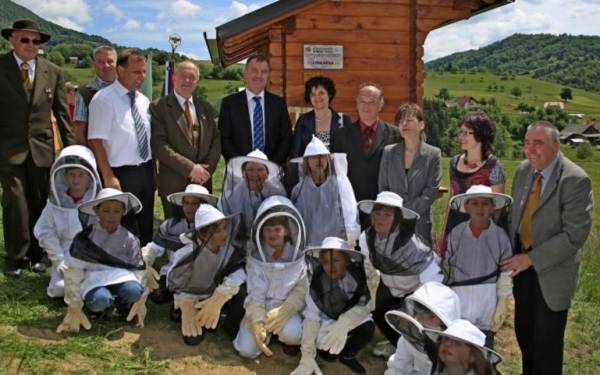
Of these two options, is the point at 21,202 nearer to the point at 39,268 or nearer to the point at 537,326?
the point at 39,268

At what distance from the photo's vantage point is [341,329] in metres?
5.12

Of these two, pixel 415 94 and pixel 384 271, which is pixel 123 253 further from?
pixel 415 94

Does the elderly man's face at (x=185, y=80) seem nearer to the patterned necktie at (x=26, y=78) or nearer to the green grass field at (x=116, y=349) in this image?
the patterned necktie at (x=26, y=78)

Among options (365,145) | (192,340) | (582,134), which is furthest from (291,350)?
(582,134)

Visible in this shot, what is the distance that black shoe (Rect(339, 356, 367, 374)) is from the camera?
527 centimetres

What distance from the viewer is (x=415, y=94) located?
8961 millimetres

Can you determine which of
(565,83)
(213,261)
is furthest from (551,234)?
(565,83)

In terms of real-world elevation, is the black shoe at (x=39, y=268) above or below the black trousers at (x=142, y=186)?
below

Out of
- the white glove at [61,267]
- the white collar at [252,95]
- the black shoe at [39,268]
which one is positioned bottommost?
the black shoe at [39,268]

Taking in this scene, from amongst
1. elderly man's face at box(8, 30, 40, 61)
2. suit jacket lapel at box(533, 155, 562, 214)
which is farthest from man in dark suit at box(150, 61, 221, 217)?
suit jacket lapel at box(533, 155, 562, 214)

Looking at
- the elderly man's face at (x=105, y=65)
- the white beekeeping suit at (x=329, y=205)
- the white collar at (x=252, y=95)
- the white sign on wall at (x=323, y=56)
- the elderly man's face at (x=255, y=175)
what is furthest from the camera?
the white sign on wall at (x=323, y=56)

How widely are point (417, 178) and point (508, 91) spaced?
157m

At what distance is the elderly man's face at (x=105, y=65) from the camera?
22.7ft

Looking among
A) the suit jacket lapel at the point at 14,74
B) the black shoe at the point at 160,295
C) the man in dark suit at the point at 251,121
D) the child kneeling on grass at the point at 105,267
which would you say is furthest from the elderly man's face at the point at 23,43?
the black shoe at the point at 160,295
